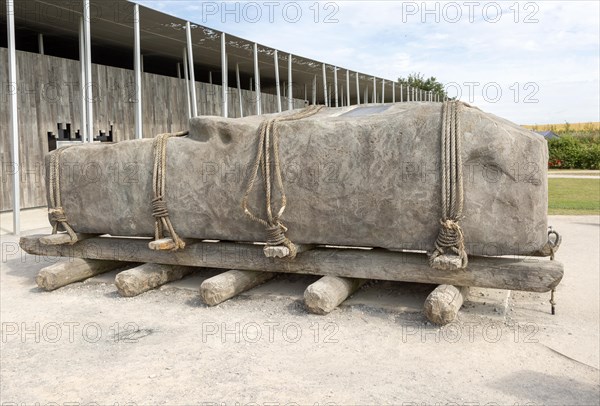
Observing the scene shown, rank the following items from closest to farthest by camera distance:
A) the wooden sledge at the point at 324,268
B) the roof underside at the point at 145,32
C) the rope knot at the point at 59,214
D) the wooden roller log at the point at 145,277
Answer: the wooden sledge at the point at 324,268 → the wooden roller log at the point at 145,277 → the rope knot at the point at 59,214 → the roof underside at the point at 145,32

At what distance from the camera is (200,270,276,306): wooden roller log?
411 centimetres

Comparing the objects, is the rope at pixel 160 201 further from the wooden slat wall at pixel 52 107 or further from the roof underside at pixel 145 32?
the wooden slat wall at pixel 52 107

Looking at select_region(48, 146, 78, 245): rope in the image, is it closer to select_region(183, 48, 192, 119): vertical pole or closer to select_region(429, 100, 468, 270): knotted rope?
select_region(429, 100, 468, 270): knotted rope

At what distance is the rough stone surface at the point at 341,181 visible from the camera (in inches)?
139

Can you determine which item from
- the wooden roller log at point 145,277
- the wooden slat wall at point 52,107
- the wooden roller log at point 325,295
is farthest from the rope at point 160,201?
the wooden slat wall at point 52,107

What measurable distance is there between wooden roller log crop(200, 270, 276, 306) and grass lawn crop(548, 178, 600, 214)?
25.4 ft

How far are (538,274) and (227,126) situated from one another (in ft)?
8.47

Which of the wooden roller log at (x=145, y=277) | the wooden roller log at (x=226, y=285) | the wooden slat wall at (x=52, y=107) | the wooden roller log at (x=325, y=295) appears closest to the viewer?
the wooden roller log at (x=325, y=295)

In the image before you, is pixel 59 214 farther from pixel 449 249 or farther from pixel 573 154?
pixel 573 154

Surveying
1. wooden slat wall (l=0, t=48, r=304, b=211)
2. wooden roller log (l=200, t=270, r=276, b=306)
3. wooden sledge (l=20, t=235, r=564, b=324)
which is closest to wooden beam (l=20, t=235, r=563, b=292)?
wooden sledge (l=20, t=235, r=564, b=324)

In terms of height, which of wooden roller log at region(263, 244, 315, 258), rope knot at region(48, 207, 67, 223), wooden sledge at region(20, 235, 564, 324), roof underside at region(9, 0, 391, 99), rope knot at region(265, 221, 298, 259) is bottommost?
wooden sledge at region(20, 235, 564, 324)

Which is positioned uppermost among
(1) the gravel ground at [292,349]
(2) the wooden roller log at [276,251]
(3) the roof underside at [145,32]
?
(3) the roof underside at [145,32]

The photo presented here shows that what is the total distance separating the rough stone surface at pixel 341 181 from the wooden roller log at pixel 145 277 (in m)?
0.34

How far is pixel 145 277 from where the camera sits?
4.56 metres
